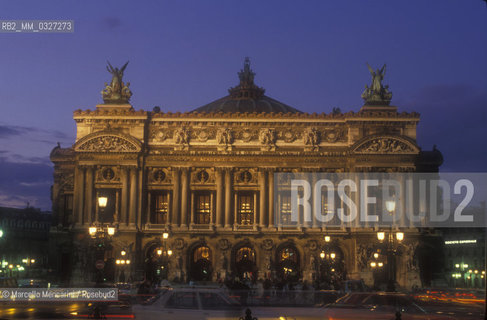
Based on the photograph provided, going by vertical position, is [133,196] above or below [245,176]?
below

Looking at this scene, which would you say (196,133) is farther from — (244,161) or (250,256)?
(250,256)

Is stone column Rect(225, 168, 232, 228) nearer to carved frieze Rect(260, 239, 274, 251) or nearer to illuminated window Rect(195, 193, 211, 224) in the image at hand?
illuminated window Rect(195, 193, 211, 224)

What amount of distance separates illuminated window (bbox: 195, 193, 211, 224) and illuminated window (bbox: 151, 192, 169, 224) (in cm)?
338

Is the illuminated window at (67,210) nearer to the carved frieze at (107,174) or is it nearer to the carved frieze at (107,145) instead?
the carved frieze at (107,174)

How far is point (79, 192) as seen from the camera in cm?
7056

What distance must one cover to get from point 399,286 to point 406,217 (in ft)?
24.2

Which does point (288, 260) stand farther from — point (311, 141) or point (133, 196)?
point (133, 196)

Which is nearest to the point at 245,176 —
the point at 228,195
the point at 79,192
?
the point at 228,195

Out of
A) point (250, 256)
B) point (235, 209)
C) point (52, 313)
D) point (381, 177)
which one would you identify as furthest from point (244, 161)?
point (52, 313)

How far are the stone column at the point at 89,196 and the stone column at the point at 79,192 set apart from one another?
507 mm

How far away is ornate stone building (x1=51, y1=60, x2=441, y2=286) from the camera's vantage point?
69.2 meters

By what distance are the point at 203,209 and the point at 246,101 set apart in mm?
24814

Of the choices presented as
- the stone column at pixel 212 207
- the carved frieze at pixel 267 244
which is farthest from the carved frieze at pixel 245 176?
the carved frieze at pixel 267 244

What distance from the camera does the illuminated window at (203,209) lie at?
7188 centimetres
